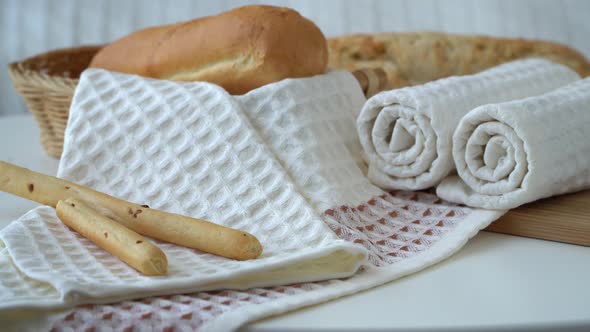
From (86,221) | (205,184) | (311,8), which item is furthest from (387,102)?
(311,8)

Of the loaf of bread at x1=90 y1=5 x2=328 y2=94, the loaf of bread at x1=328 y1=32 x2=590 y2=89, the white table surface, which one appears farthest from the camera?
the loaf of bread at x1=328 y1=32 x2=590 y2=89

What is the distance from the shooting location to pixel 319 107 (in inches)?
35.3

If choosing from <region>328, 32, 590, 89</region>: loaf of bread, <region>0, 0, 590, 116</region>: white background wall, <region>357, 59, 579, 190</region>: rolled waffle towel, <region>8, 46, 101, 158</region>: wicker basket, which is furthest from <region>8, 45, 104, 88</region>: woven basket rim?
<region>0, 0, 590, 116</region>: white background wall

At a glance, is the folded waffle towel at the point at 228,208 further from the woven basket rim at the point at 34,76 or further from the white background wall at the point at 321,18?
the white background wall at the point at 321,18

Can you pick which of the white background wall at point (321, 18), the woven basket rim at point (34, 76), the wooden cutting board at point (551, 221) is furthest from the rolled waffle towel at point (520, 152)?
the white background wall at point (321, 18)

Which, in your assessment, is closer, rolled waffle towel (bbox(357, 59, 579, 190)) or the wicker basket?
rolled waffle towel (bbox(357, 59, 579, 190))

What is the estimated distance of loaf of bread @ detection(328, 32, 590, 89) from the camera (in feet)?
4.49

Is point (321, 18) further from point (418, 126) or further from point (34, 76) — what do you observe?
point (418, 126)

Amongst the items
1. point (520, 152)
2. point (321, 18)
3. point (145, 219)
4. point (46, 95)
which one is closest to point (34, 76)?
point (46, 95)

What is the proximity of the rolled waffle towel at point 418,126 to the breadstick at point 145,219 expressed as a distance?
10.4 inches

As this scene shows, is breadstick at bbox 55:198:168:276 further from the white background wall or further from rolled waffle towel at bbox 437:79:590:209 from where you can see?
the white background wall

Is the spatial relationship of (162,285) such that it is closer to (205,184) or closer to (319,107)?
(205,184)

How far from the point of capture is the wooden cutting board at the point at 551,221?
0.72 meters

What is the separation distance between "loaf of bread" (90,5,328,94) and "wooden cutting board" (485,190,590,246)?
0.35m
